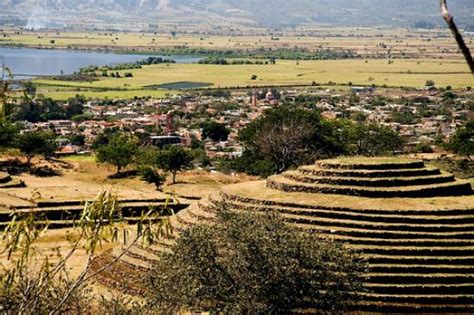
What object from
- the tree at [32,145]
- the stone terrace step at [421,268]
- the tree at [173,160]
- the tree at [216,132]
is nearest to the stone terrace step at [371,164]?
the stone terrace step at [421,268]

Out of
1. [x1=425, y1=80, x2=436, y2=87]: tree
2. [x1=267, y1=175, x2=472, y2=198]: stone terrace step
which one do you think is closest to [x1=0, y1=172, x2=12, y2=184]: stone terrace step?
[x1=267, y1=175, x2=472, y2=198]: stone terrace step

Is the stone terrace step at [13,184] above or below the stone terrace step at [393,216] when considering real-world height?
below

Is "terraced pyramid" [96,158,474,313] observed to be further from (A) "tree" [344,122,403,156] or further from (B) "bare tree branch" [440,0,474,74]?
(A) "tree" [344,122,403,156]

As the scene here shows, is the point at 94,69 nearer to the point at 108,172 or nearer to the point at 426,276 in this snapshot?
the point at 108,172

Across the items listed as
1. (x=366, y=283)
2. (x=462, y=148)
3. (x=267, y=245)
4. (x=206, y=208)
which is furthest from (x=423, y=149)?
(x=267, y=245)

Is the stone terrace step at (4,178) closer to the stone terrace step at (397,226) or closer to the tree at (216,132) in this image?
the stone terrace step at (397,226)
